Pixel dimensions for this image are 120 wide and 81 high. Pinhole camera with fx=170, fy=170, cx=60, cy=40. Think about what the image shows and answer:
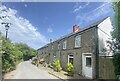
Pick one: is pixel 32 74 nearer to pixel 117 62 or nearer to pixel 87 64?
pixel 87 64

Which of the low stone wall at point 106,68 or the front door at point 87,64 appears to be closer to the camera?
the low stone wall at point 106,68

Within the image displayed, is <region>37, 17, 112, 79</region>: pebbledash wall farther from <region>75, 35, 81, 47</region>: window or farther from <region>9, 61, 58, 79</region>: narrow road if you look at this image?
<region>9, 61, 58, 79</region>: narrow road

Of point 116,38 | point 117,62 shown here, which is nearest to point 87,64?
point 117,62

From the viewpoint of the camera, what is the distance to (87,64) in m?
21.6

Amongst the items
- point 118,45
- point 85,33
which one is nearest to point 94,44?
point 85,33

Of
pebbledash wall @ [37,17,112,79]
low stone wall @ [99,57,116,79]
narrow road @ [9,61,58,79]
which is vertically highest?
pebbledash wall @ [37,17,112,79]

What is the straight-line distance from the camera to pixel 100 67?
60.6 feet

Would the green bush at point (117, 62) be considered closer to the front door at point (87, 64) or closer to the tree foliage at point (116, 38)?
the tree foliage at point (116, 38)

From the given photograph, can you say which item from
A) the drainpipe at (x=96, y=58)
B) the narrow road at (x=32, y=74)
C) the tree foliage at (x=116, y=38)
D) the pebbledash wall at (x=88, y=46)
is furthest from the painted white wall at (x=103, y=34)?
the narrow road at (x=32, y=74)

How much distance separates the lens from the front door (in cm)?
2058

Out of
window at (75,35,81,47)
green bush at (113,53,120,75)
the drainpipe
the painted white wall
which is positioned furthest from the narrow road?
green bush at (113,53,120,75)

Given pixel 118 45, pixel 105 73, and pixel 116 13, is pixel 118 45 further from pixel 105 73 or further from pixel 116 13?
pixel 105 73

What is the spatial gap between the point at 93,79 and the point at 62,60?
487 inches

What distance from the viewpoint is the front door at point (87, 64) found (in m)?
20.6
